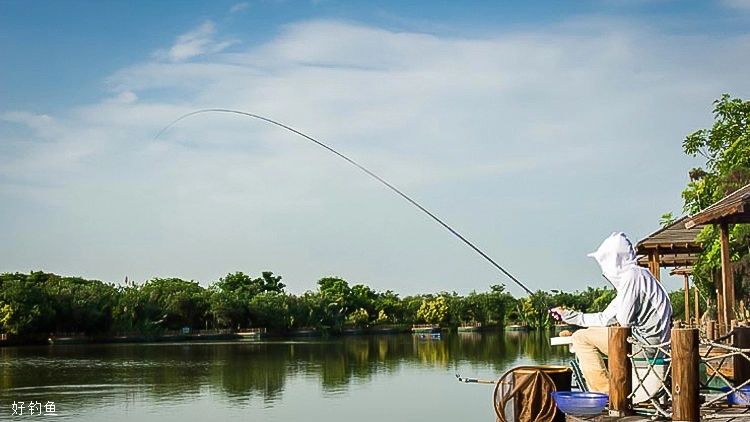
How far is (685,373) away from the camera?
424 centimetres

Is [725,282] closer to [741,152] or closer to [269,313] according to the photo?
[741,152]

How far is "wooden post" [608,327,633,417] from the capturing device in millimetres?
4773

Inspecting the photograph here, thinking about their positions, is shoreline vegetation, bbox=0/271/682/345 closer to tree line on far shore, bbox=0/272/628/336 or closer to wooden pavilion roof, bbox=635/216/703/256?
tree line on far shore, bbox=0/272/628/336

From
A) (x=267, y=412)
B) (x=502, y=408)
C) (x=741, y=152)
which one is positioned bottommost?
(x=267, y=412)

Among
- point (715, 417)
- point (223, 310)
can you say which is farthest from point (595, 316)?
point (223, 310)

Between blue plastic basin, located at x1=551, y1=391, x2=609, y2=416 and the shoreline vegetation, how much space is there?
72.1 feet

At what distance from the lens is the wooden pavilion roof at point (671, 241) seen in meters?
13.9

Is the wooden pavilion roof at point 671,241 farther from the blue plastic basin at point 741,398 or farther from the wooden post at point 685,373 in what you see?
the wooden post at point 685,373

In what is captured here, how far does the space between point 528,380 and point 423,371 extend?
1658cm

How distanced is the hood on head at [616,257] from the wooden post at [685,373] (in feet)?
2.98

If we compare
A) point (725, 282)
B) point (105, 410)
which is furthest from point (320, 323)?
point (725, 282)

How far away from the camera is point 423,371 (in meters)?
22.5

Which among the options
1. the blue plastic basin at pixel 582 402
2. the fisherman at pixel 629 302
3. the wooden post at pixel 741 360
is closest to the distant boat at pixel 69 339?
the wooden post at pixel 741 360

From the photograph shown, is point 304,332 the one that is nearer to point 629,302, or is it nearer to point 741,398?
point 629,302
